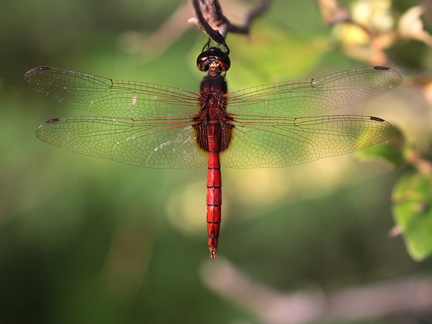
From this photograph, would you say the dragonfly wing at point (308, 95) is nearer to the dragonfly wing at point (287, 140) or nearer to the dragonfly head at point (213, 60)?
the dragonfly wing at point (287, 140)

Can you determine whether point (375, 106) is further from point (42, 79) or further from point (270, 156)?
point (42, 79)

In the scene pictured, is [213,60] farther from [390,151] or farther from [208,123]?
[390,151]

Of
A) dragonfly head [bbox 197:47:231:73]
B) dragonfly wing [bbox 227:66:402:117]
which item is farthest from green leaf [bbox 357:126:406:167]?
dragonfly head [bbox 197:47:231:73]

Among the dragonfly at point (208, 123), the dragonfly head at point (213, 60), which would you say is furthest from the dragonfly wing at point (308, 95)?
the dragonfly head at point (213, 60)

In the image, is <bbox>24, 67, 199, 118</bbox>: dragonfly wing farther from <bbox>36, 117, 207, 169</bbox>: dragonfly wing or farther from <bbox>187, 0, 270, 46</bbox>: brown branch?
<bbox>187, 0, 270, 46</bbox>: brown branch

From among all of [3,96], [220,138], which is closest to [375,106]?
[220,138]
